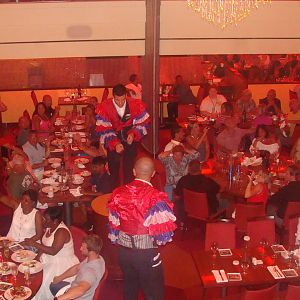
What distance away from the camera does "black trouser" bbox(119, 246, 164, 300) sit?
5.40m

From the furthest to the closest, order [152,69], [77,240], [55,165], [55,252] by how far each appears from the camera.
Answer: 1. [152,69]
2. [55,165]
3. [77,240]
4. [55,252]

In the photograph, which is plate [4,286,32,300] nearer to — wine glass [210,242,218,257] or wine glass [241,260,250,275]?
wine glass [210,242,218,257]

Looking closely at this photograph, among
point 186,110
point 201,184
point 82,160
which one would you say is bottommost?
point 201,184

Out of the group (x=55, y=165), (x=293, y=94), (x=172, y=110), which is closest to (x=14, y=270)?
(x=55, y=165)

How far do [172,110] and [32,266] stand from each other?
8.08m

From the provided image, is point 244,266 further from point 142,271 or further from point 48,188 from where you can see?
point 48,188

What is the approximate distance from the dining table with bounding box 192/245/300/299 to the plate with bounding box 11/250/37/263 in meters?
1.61

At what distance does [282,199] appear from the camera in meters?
7.11

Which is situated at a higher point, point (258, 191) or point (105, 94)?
point (105, 94)

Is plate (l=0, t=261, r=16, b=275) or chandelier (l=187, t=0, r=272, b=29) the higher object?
chandelier (l=187, t=0, r=272, b=29)

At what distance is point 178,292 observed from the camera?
6.64 m

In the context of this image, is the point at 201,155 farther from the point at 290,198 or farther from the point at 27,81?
the point at 27,81

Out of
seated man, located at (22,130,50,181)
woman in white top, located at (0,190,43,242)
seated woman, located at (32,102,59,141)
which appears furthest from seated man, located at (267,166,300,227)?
seated woman, located at (32,102,59,141)

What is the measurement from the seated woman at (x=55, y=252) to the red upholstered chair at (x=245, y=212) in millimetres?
2104
